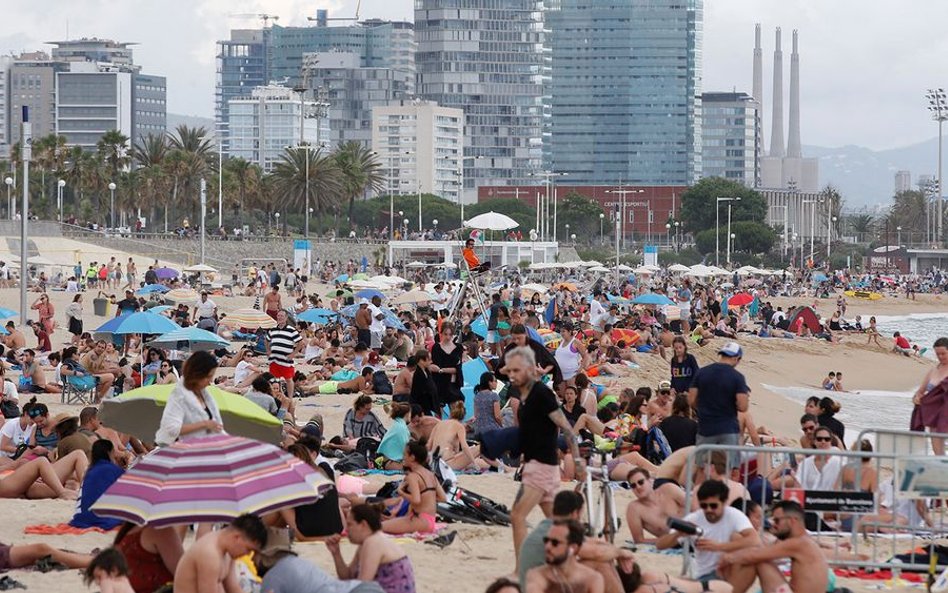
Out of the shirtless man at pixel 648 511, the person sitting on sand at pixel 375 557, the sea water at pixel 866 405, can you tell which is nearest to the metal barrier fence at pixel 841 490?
the shirtless man at pixel 648 511

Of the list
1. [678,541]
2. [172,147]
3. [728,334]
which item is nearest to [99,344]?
[678,541]

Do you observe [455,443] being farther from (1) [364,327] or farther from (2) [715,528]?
(1) [364,327]

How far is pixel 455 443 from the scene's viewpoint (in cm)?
1280

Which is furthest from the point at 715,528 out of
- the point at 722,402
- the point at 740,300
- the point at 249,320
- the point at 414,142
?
the point at 414,142

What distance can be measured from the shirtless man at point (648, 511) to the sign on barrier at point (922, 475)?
4.45 feet

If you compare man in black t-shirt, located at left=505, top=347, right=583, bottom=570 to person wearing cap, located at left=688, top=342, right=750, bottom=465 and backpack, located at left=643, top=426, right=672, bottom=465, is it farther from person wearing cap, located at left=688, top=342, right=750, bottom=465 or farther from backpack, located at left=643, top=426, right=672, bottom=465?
backpack, located at left=643, top=426, right=672, bottom=465

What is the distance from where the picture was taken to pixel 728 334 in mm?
35969

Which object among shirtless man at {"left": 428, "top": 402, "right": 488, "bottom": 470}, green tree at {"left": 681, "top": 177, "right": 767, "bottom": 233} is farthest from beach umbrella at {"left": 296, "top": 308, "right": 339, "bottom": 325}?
green tree at {"left": 681, "top": 177, "right": 767, "bottom": 233}

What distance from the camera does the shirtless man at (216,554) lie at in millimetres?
6785

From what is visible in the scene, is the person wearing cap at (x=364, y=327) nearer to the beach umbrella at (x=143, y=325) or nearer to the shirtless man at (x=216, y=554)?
the beach umbrella at (x=143, y=325)

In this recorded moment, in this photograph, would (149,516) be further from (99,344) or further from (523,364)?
Answer: (99,344)

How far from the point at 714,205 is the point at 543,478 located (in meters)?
112

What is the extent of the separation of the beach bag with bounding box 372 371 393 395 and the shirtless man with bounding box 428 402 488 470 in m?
5.66

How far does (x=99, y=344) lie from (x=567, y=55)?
18297 centimetres
